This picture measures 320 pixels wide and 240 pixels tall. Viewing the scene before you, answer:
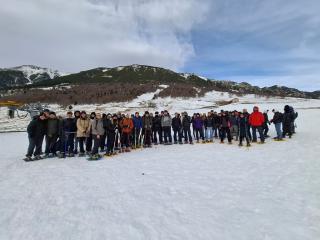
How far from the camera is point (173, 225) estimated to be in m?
5.73

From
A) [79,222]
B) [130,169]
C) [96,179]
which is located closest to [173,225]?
[79,222]

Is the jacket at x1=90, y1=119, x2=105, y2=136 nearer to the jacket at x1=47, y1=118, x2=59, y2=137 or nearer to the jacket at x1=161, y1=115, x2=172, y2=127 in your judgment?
the jacket at x1=47, y1=118, x2=59, y2=137

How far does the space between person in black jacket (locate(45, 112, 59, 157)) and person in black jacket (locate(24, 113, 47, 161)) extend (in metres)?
0.26

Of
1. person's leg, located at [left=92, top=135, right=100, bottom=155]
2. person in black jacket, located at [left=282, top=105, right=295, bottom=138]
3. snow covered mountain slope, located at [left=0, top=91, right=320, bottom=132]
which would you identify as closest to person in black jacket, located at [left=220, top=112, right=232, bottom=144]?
person in black jacket, located at [left=282, top=105, right=295, bottom=138]

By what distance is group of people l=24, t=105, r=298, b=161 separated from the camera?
13180mm

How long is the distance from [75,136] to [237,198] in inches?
358

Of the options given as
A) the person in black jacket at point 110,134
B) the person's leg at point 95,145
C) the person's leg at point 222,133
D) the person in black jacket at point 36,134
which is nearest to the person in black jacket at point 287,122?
the person's leg at point 222,133

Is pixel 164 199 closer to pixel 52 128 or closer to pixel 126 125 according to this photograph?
pixel 52 128

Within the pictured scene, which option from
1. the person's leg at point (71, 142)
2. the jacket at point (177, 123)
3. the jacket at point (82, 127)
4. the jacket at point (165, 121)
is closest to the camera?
the jacket at point (82, 127)

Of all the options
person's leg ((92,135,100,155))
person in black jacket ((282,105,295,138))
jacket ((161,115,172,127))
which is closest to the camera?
person's leg ((92,135,100,155))

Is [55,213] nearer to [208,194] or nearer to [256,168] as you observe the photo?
[208,194]

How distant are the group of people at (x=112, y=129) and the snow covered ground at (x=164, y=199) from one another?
5.10 feet

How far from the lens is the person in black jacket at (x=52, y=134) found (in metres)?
13.2

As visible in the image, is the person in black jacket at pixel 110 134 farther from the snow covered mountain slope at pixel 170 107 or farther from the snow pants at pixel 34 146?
the snow covered mountain slope at pixel 170 107
